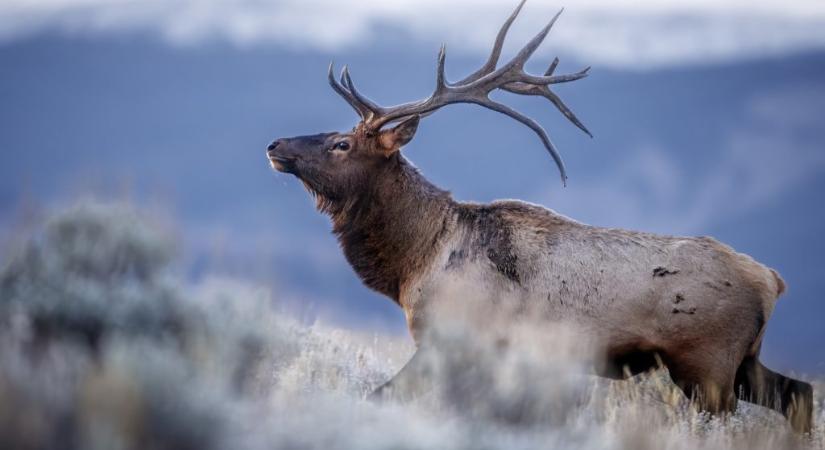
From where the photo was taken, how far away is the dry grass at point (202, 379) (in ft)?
14.0

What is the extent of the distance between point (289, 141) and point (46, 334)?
14.0 feet

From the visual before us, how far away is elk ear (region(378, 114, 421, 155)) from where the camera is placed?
897 centimetres

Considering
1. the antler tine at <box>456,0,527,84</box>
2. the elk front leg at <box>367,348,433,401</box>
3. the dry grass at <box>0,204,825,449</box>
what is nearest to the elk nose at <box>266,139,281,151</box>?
the antler tine at <box>456,0,527,84</box>

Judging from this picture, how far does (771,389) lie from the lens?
8.41 metres

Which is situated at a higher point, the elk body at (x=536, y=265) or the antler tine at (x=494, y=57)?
the antler tine at (x=494, y=57)

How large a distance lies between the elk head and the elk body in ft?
0.04

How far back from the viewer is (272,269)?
666 centimetres

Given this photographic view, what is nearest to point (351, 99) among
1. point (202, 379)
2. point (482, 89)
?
point (482, 89)

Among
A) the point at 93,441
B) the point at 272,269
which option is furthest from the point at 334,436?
the point at 272,269

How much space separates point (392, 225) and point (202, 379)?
163 inches

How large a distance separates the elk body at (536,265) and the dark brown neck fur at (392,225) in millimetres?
11

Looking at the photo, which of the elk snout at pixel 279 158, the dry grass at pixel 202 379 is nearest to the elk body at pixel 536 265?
the elk snout at pixel 279 158

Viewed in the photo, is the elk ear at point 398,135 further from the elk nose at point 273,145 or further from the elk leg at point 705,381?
the elk leg at point 705,381

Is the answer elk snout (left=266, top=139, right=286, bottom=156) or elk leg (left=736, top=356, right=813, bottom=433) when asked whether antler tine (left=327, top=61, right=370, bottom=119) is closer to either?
elk snout (left=266, top=139, right=286, bottom=156)
